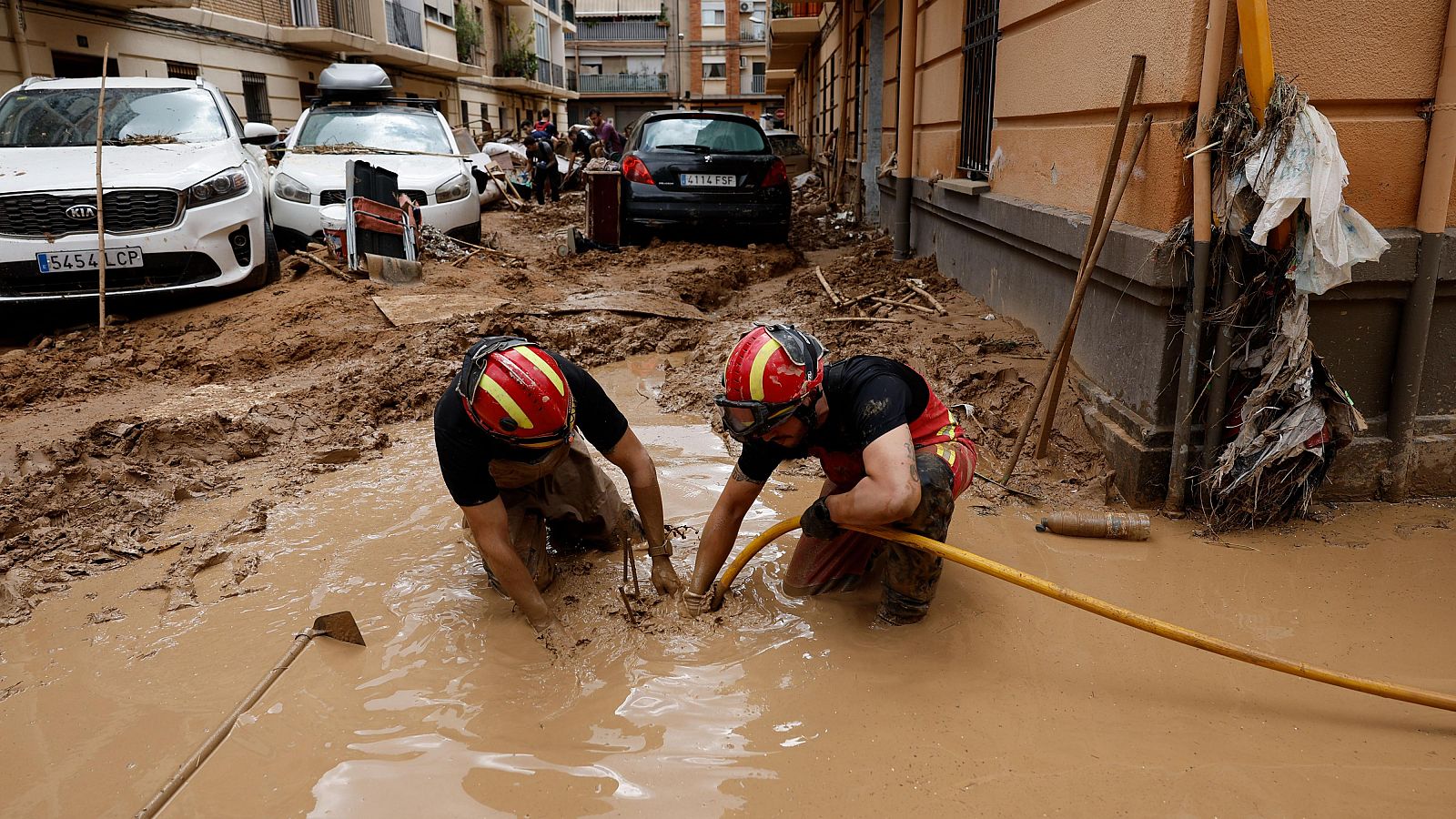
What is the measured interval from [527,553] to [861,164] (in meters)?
10.4

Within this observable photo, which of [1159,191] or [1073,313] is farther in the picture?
[1073,313]

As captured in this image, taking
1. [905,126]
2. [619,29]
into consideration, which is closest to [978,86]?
[905,126]

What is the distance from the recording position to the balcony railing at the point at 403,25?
22.9 meters

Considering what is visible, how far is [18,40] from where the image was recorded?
11.3 m

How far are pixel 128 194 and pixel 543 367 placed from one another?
5.50 m

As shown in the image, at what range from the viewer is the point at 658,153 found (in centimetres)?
903

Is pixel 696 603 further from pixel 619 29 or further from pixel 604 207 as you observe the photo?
pixel 619 29

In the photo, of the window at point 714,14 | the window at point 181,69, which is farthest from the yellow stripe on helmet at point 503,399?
the window at point 714,14

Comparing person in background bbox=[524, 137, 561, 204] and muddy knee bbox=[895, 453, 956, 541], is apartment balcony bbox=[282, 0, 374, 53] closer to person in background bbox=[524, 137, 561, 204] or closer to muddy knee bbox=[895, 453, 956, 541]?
person in background bbox=[524, 137, 561, 204]

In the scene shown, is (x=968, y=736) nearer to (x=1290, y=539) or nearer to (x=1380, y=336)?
(x=1290, y=539)

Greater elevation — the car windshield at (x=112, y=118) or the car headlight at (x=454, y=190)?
the car windshield at (x=112, y=118)

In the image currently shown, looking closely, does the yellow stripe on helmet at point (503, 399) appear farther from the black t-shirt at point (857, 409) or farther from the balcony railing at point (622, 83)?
the balcony railing at point (622, 83)

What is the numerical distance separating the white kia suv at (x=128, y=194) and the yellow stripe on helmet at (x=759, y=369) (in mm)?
5869

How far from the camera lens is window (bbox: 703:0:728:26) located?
166 feet
